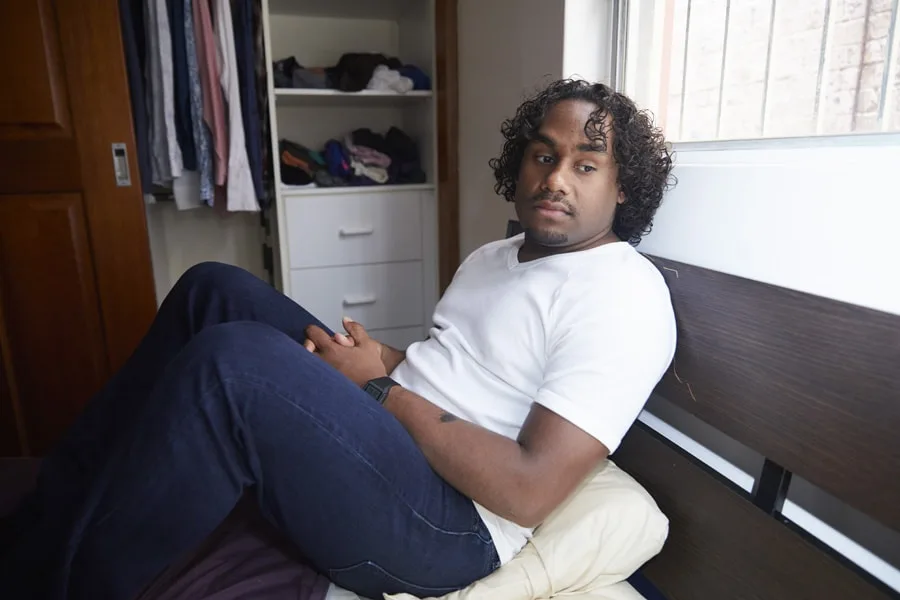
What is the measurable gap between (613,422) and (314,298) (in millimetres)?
1601

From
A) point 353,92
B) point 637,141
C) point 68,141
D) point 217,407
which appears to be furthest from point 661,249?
point 68,141

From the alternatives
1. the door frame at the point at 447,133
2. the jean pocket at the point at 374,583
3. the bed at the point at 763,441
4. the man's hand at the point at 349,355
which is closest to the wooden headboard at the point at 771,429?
the bed at the point at 763,441

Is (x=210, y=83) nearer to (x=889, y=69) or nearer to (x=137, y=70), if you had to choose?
(x=137, y=70)

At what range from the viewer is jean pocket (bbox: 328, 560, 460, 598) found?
86cm

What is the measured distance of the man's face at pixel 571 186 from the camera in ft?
3.34

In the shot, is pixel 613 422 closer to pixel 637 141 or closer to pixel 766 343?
pixel 766 343

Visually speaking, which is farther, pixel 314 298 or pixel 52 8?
pixel 314 298

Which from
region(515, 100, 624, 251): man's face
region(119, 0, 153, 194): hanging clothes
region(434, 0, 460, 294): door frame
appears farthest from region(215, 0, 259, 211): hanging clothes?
region(515, 100, 624, 251): man's face

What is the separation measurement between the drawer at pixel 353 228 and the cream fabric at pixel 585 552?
4.91 feet

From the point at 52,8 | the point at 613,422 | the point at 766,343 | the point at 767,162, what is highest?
the point at 52,8

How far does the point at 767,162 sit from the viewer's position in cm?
90

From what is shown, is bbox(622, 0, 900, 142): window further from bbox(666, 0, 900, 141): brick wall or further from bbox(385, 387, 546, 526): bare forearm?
bbox(385, 387, 546, 526): bare forearm

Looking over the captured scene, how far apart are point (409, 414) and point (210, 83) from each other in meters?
1.50

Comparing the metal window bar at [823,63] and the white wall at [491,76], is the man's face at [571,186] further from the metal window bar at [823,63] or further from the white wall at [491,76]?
the white wall at [491,76]
